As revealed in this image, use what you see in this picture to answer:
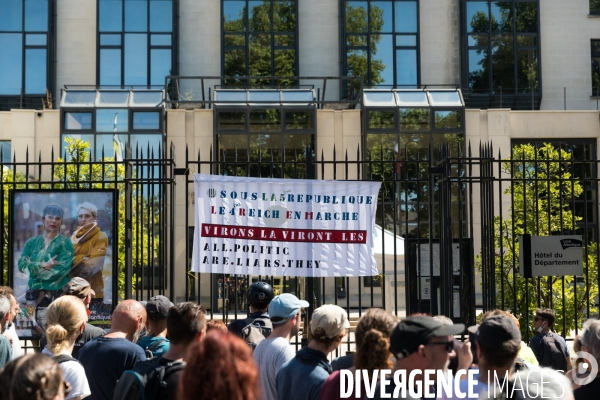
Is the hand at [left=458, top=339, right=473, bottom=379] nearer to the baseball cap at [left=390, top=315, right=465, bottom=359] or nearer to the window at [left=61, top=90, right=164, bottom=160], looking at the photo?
the baseball cap at [left=390, top=315, right=465, bottom=359]

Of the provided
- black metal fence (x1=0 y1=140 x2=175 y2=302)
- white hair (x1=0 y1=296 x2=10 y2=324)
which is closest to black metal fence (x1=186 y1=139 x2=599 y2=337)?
black metal fence (x1=0 y1=140 x2=175 y2=302)

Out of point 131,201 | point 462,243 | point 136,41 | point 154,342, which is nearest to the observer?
point 154,342

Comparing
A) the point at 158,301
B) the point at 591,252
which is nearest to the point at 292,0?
the point at 591,252

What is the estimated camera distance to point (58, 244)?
9.02 meters

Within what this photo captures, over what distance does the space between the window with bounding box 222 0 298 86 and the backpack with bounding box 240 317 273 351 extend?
909 inches

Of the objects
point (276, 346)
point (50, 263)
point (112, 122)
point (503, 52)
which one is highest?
point (503, 52)

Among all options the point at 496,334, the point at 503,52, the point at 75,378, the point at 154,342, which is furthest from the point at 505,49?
the point at 75,378

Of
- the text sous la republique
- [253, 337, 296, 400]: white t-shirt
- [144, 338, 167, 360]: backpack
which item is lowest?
[253, 337, 296, 400]: white t-shirt

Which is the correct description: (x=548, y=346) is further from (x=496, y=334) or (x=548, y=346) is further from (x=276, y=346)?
(x=496, y=334)

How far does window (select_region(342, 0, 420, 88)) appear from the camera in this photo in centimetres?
2895

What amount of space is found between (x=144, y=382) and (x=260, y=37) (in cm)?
2599

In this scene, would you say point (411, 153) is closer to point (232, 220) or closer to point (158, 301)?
point (232, 220)

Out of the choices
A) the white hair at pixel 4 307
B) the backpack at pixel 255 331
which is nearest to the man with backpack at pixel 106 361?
the white hair at pixel 4 307

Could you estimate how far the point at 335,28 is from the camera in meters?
29.2
